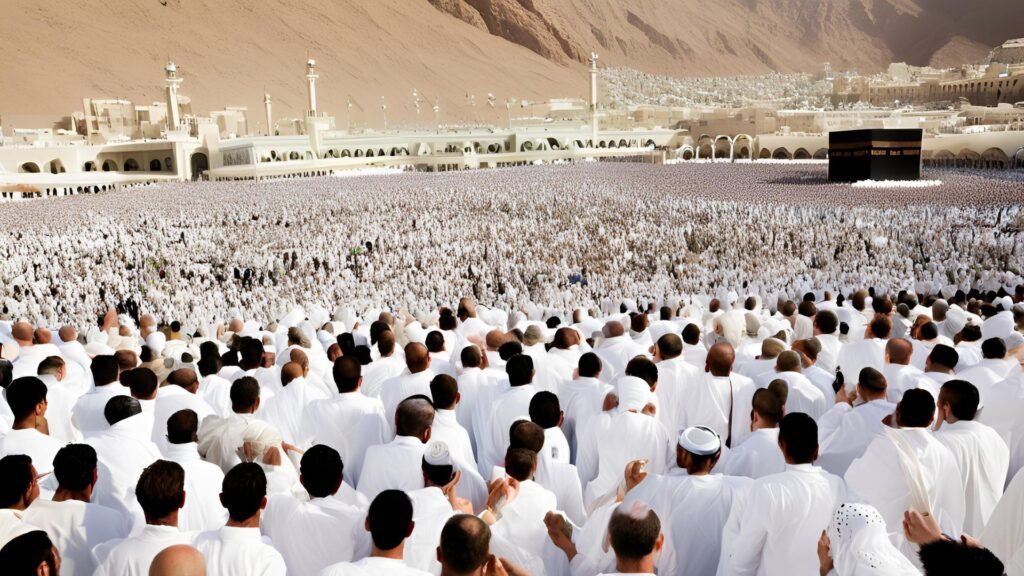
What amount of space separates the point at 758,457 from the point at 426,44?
11221 centimetres

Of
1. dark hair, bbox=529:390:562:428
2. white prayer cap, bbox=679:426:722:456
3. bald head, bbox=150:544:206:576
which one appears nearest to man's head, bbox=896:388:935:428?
white prayer cap, bbox=679:426:722:456

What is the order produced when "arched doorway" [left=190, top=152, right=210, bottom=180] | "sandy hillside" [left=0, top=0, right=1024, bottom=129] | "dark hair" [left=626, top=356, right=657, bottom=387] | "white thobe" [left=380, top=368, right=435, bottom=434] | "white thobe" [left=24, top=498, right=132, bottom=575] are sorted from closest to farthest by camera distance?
"white thobe" [left=24, top=498, right=132, bottom=575] < "dark hair" [left=626, top=356, right=657, bottom=387] < "white thobe" [left=380, top=368, right=435, bottom=434] < "arched doorway" [left=190, top=152, right=210, bottom=180] < "sandy hillside" [left=0, top=0, right=1024, bottom=129]

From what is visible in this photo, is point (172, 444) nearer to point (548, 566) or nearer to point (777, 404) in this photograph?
point (548, 566)

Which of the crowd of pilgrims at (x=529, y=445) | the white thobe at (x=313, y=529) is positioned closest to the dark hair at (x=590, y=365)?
the crowd of pilgrims at (x=529, y=445)

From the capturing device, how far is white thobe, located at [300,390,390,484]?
4277 millimetres

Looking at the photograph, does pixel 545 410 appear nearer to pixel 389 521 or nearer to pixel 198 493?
pixel 389 521

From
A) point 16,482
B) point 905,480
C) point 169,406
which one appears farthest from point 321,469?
point 905,480

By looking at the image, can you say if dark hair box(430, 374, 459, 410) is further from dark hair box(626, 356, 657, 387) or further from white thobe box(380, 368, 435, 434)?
dark hair box(626, 356, 657, 387)

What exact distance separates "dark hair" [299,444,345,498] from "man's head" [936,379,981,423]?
2659mm

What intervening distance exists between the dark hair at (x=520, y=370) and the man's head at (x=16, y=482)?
2.36 m

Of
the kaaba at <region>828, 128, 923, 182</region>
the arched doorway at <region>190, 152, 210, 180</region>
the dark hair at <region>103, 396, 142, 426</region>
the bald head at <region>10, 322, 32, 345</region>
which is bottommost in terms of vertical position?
the bald head at <region>10, 322, 32, 345</region>

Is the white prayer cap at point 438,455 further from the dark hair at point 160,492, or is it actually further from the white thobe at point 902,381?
the white thobe at point 902,381

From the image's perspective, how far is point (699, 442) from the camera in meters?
3.04

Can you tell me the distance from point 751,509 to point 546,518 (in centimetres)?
78
